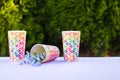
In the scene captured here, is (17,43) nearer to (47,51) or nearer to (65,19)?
(47,51)

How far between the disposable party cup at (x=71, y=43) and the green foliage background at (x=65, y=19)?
1.51 meters

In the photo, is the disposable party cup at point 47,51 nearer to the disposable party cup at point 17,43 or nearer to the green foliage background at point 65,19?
the disposable party cup at point 17,43

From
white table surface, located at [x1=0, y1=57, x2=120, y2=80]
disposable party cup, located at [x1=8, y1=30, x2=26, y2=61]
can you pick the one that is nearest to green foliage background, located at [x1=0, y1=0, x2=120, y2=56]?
disposable party cup, located at [x1=8, y1=30, x2=26, y2=61]

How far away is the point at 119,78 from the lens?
126cm

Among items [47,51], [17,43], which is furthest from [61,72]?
[17,43]

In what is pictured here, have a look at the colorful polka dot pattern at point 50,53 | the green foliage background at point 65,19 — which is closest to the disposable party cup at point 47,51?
the colorful polka dot pattern at point 50,53

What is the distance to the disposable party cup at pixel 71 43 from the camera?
1557 mm

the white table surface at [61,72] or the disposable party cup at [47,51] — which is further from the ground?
the disposable party cup at [47,51]

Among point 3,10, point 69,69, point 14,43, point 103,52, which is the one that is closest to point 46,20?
point 3,10

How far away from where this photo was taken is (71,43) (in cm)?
156

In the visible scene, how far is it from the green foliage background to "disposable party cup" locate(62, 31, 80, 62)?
1514 millimetres

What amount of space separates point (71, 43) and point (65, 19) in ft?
5.52

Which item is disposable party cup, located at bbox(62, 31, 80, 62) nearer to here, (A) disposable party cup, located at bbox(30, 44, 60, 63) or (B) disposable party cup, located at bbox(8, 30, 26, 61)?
(A) disposable party cup, located at bbox(30, 44, 60, 63)

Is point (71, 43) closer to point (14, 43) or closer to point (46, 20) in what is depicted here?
point (14, 43)
